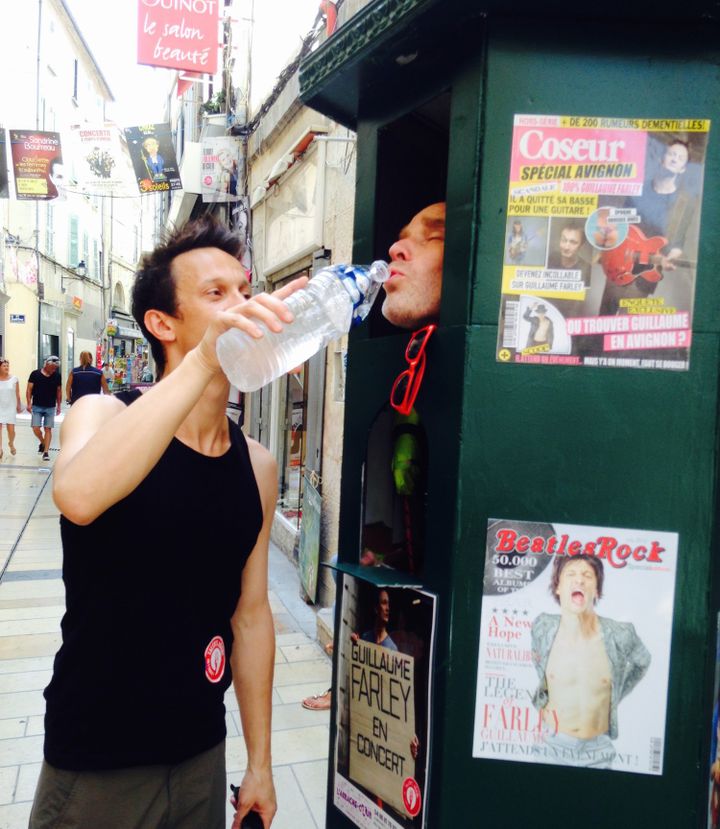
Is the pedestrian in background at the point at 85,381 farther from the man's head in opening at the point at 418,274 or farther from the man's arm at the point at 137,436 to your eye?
the man's arm at the point at 137,436

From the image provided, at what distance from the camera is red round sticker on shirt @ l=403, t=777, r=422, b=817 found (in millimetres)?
1609

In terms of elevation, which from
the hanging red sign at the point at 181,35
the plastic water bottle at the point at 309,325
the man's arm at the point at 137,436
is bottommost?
the man's arm at the point at 137,436

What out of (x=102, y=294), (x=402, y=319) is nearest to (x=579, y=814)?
(x=402, y=319)

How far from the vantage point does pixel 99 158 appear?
11781mm

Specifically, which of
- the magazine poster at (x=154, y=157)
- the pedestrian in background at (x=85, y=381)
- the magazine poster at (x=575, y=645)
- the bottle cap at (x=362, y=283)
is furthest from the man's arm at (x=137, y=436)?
the pedestrian in background at (x=85, y=381)

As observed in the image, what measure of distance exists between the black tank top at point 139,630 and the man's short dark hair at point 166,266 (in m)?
0.38

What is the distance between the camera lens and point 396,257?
187 cm

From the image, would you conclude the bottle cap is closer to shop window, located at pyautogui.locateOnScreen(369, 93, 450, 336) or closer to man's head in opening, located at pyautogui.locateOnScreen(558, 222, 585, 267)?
shop window, located at pyautogui.locateOnScreen(369, 93, 450, 336)

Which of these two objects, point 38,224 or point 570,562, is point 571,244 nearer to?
point 570,562

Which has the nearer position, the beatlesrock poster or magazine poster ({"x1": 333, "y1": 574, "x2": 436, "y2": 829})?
magazine poster ({"x1": 333, "y1": 574, "x2": 436, "y2": 829})

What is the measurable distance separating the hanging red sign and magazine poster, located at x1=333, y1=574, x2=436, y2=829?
8238mm

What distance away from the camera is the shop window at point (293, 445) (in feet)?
23.5

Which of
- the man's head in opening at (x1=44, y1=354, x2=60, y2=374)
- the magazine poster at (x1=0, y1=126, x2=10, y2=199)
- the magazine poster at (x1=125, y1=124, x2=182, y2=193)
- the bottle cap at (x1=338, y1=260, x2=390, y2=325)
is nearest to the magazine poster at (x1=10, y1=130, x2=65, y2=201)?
the magazine poster at (x1=0, y1=126, x2=10, y2=199)

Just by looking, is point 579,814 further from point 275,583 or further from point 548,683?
point 275,583
